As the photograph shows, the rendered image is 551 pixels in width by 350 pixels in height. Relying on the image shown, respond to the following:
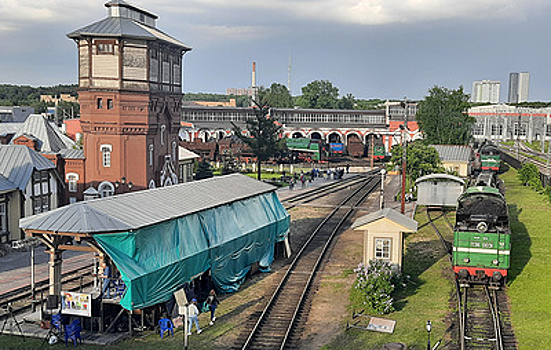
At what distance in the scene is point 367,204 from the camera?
4928 cm

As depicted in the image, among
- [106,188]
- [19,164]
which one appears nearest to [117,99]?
[106,188]

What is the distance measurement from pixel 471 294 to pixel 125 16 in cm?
3290

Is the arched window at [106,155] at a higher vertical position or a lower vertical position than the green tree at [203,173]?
higher

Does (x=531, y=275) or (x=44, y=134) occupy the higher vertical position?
(x=44, y=134)

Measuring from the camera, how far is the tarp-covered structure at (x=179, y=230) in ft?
60.9

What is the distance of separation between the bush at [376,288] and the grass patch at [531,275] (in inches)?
168

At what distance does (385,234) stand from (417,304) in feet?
10.8

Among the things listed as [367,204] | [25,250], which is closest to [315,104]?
[367,204]

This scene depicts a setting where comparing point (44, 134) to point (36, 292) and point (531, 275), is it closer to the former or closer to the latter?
point (36, 292)

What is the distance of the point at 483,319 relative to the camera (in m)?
19.7

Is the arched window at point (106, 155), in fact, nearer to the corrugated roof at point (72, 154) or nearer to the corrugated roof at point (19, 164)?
the corrugated roof at point (72, 154)

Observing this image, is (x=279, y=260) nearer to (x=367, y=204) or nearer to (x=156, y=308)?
(x=156, y=308)

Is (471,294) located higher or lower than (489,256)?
lower

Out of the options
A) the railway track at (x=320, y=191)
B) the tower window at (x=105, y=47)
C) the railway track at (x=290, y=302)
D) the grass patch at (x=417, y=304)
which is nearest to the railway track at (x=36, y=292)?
the railway track at (x=290, y=302)
